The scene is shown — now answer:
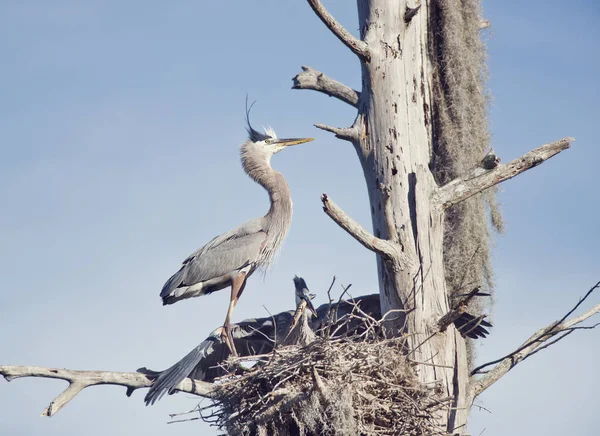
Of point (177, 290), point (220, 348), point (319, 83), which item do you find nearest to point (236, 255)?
point (177, 290)

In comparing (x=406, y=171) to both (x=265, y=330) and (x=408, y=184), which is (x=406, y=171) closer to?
(x=408, y=184)

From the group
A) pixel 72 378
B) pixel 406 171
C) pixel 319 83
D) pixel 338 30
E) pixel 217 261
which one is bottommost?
pixel 72 378

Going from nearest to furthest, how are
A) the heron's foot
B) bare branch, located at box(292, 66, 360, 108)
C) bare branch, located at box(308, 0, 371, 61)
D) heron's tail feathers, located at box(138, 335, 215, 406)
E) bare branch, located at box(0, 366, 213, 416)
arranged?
1. bare branch, located at box(0, 366, 213, 416)
2. bare branch, located at box(308, 0, 371, 61)
3. heron's tail feathers, located at box(138, 335, 215, 406)
4. bare branch, located at box(292, 66, 360, 108)
5. the heron's foot

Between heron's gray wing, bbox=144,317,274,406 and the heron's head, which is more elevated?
the heron's head

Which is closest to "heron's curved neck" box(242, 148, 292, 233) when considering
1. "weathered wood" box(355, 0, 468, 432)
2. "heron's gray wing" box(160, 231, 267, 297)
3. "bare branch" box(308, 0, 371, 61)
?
"heron's gray wing" box(160, 231, 267, 297)

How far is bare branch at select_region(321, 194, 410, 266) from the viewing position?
16.8ft

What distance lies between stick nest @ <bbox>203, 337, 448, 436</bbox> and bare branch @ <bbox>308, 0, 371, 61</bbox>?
77.1 inches

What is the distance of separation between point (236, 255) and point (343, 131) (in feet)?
7.09

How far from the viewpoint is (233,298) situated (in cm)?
764

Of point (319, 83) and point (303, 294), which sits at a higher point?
point (319, 83)

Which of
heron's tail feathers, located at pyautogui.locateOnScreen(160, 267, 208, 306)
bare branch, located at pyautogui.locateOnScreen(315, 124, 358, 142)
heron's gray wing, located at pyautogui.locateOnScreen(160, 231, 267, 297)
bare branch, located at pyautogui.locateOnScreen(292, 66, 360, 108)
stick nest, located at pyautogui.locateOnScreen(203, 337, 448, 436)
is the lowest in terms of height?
stick nest, located at pyautogui.locateOnScreen(203, 337, 448, 436)

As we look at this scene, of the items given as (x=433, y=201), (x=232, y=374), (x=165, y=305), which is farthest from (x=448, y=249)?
(x=165, y=305)

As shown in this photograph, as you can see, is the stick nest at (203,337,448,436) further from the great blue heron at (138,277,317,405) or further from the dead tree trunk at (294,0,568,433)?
the great blue heron at (138,277,317,405)

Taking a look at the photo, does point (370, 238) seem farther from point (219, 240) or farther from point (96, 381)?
point (219, 240)
